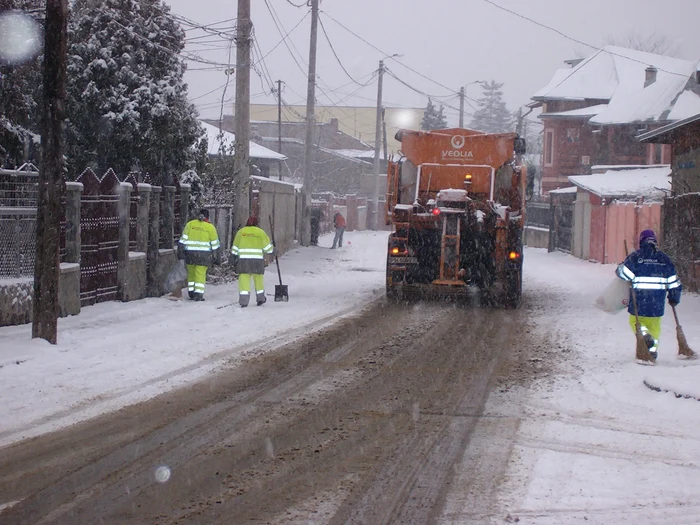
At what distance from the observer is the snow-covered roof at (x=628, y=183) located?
2853 centimetres

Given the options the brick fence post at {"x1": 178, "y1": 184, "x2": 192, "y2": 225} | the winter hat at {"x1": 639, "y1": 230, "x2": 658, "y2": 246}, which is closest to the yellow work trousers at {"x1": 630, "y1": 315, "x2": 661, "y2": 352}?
the winter hat at {"x1": 639, "y1": 230, "x2": 658, "y2": 246}

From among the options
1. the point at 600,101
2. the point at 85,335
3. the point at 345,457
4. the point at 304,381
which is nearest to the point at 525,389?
the point at 304,381

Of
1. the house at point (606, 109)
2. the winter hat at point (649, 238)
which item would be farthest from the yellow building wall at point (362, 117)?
the winter hat at point (649, 238)

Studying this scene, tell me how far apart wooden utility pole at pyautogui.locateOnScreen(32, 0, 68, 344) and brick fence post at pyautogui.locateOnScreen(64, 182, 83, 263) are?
2.84m

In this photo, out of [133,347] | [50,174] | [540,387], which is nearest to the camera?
[540,387]

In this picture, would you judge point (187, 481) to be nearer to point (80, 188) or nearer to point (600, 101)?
point (80, 188)

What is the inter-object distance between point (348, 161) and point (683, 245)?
59.0 m

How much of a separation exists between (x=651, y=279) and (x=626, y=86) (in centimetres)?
4025

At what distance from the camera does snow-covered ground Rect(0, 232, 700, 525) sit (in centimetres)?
559

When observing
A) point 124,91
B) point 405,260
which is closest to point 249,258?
point 405,260

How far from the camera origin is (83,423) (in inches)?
281

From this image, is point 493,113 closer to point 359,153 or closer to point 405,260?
point 359,153

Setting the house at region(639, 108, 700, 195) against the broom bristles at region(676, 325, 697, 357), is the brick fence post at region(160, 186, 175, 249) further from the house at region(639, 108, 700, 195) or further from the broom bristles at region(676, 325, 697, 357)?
the house at region(639, 108, 700, 195)

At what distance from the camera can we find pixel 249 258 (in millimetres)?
14898
